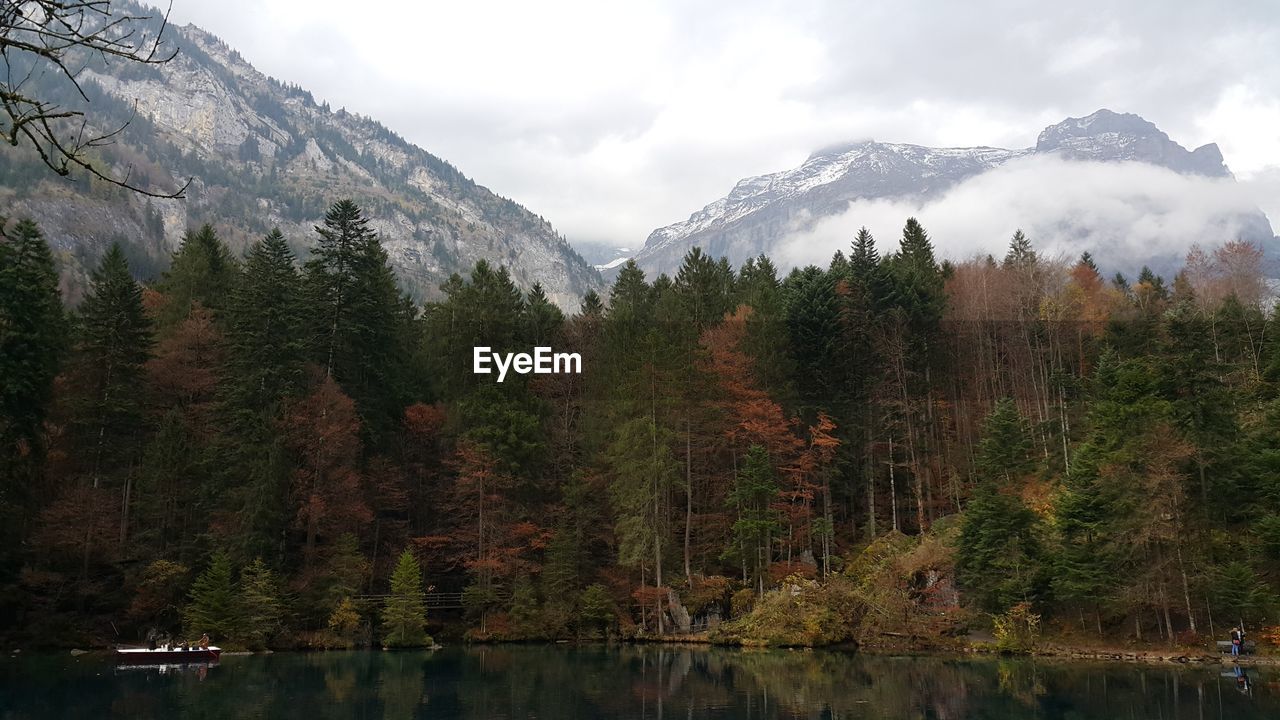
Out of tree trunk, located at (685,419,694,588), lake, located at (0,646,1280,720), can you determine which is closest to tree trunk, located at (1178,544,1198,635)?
lake, located at (0,646,1280,720)

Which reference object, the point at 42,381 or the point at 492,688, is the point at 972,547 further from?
the point at 42,381

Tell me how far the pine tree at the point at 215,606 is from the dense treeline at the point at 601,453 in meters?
0.13

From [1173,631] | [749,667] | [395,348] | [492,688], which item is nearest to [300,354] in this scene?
[395,348]

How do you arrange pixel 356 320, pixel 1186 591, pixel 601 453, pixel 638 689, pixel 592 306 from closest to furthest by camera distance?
pixel 638 689, pixel 1186 591, pixel 601 453, pixel 356 320, pixel 592 306

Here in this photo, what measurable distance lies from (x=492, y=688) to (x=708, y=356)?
26.4 metres

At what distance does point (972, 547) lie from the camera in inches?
1604

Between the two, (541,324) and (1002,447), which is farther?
(541,324)

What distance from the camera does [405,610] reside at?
46094 mm

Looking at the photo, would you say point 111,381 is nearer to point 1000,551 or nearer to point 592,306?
point 592,306

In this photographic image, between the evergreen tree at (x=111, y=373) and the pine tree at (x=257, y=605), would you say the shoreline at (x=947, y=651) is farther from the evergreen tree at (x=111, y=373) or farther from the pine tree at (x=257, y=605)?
the evergreen tree at (x=111, y=373)

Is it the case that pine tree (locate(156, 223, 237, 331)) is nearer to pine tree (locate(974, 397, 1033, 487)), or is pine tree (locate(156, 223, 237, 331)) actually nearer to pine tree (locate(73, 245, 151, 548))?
pine tree (locate(73, 245, 151, 548))

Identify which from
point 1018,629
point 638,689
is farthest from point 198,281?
point 1018,629

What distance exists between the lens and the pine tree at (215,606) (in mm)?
41938

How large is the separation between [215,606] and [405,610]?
927 cm
